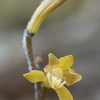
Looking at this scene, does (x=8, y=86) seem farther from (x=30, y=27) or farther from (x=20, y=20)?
(x=30, y=27)

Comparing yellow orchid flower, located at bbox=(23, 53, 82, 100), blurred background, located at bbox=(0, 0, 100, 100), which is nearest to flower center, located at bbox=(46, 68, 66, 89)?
yellow orchid flower, located at bbox=(23, 53, 82, 100)

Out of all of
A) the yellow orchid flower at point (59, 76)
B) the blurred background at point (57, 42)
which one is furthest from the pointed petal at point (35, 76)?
the blurred background at point (57, 42)

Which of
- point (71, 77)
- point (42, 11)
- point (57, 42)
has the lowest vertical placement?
point (71, 77)

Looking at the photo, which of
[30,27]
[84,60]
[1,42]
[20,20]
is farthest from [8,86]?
[30,27]

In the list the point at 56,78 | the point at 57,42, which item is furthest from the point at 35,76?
the point at 57,42

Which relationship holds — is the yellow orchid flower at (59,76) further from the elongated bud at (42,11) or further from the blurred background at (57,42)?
the blurred background at (57,42)

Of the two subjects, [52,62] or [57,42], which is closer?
[52,62]

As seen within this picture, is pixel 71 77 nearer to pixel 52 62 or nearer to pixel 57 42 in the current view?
pixel 52 62

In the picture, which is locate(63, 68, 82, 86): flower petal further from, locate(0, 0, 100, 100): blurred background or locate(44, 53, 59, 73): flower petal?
locate(0, 0, 100, 100): blurred background
